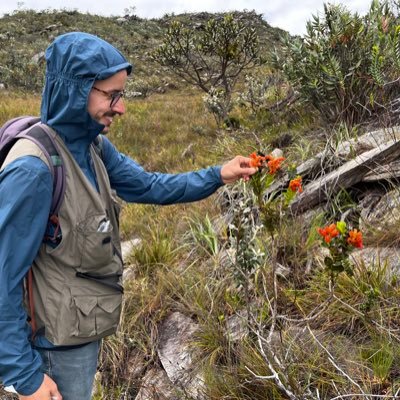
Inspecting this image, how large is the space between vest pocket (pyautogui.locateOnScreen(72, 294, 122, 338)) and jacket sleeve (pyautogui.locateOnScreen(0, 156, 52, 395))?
9.1 inches

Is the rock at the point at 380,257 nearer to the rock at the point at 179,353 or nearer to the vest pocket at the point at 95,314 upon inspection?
the rock at the point at 179,353

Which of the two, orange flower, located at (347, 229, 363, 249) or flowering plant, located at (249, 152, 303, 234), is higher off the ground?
flowering plant, located at (249, 152, 303, 234)

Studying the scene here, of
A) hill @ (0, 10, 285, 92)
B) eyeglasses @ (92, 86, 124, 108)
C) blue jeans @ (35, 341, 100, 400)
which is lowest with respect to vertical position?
blue jeans @ (35, 341, 100, 400)

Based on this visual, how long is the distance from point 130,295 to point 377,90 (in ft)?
11.7

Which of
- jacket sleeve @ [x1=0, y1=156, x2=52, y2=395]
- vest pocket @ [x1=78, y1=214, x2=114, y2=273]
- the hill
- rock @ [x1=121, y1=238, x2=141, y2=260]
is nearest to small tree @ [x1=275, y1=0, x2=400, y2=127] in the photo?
rock @ [x1=121, y1=238, x2=141, y2=260]

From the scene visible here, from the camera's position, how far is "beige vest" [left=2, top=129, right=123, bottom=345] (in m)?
1.84

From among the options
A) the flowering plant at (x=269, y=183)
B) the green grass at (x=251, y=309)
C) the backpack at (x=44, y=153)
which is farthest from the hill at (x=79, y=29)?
the flowering plant at (x=269, y=183)

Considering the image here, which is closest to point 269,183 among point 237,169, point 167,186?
point 237,169

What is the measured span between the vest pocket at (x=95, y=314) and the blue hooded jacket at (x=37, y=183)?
170 mm

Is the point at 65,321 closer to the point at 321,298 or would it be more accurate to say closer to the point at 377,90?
the point at 321,298

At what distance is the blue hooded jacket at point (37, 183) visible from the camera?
64.2 inches

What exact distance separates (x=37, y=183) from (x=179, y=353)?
1910 millimetres

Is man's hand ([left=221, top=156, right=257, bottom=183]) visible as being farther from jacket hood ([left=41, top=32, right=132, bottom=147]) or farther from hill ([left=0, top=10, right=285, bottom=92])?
hill ([left=0, top=10, right=285, bottom=92])

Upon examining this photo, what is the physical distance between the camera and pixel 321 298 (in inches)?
114
